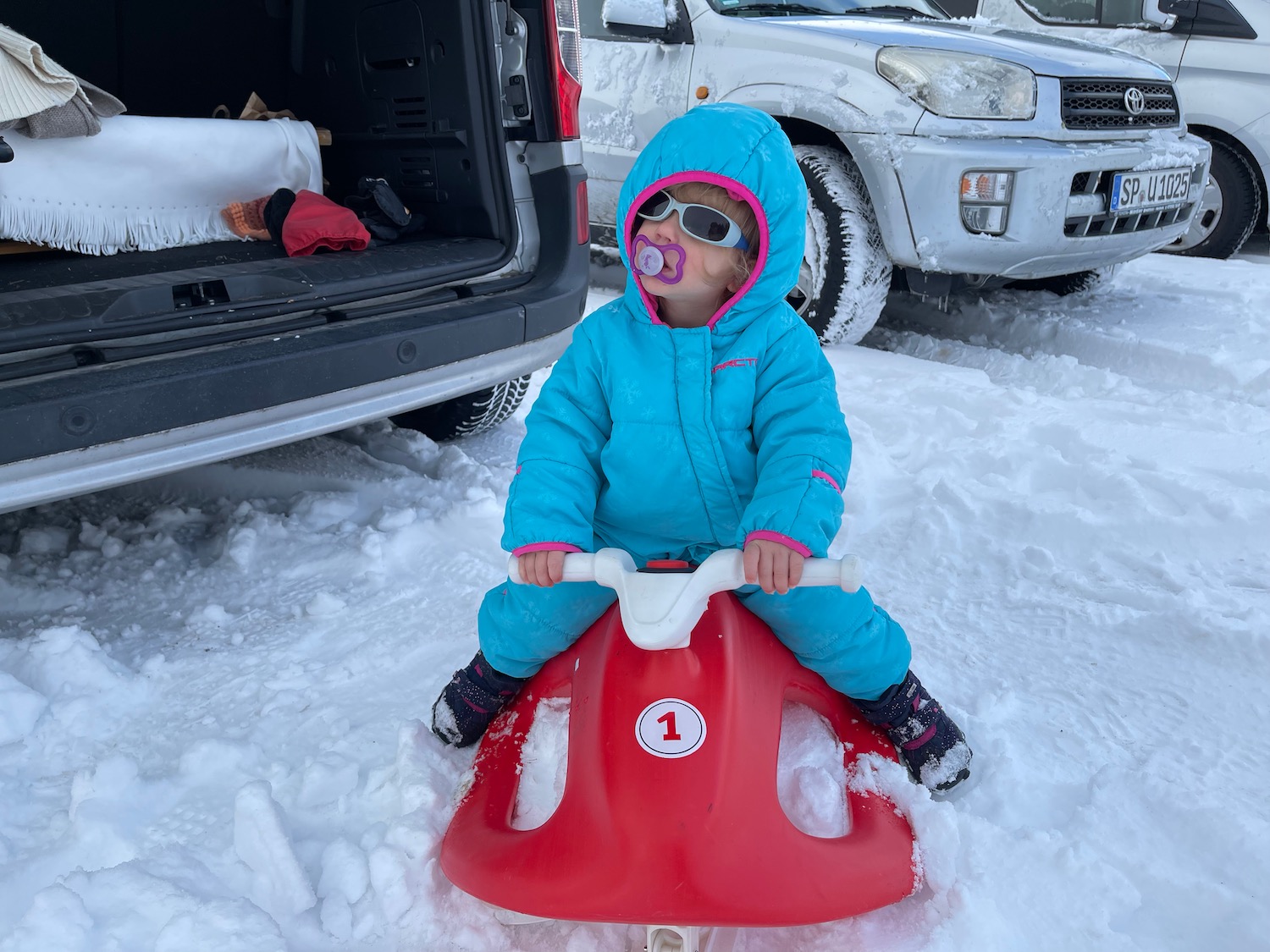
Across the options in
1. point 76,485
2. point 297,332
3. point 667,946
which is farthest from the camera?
point 297,332

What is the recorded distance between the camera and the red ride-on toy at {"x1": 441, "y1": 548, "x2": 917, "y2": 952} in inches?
48.4

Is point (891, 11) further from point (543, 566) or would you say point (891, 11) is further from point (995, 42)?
point (543, 566)

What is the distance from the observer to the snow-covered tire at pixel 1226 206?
18.6 ft

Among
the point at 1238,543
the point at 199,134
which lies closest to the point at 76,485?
the point at 199,134

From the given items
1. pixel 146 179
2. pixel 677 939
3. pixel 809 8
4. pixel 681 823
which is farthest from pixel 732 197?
pixel 809 8

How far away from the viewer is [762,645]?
1.51 metres

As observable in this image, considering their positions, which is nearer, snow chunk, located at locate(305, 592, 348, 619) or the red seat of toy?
the red seat of toy

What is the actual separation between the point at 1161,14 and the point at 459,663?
585cm

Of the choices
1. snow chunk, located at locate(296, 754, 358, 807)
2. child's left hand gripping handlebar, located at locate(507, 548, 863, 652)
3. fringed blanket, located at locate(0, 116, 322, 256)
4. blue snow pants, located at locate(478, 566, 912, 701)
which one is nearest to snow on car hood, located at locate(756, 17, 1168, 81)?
fringed blanket, located at locate(0, 116, 322, 256)

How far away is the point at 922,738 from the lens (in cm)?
162

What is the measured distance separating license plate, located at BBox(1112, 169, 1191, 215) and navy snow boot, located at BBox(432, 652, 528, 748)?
10.3 feet

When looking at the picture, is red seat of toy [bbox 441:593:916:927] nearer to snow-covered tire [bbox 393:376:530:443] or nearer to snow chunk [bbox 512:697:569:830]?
snow chunk [bbox 512:697:569:830]

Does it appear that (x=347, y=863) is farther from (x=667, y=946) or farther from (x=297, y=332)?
(x=297, y=332)

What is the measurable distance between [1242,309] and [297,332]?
12.8 feet
